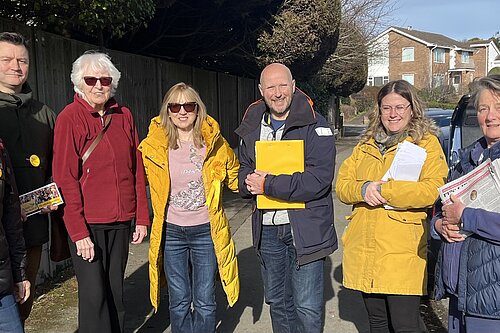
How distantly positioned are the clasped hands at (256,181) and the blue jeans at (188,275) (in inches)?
18.7

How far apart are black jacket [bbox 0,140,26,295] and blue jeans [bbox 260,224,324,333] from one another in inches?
65.0

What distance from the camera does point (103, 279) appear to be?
342 cm

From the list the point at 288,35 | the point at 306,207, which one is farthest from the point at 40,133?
the point at 288,35

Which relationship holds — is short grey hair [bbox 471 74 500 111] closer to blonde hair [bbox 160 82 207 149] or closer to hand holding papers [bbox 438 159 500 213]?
hand holding papers [bbox 438 159 500 213]

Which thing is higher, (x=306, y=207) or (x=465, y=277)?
(x=306, y=207)

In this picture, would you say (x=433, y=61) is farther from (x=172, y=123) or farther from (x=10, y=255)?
(x=10, y=255)

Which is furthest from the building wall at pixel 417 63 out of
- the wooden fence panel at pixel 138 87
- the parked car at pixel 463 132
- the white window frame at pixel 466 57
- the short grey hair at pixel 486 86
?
the short grey hair at pixel 486 86

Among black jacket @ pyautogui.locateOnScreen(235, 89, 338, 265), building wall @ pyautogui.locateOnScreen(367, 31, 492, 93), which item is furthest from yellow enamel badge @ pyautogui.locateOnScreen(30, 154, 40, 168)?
building wall @ pyautogui.locateOnScreen(367, 31, 492, 93)

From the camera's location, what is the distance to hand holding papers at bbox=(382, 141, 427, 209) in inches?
124

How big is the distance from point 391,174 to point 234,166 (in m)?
1.23

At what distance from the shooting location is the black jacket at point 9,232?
2.36 m

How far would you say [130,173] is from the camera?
137 inches

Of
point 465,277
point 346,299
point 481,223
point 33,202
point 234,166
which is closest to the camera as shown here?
point 481,223

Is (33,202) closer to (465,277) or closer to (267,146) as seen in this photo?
(267,146)
